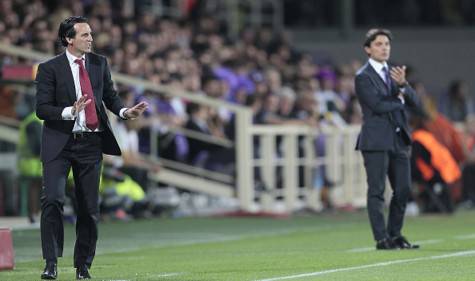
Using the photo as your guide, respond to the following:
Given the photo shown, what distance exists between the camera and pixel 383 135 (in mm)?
13945

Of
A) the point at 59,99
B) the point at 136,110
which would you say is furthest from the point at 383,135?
the point at 59,99

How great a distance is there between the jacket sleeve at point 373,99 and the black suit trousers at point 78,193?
358 centimetres

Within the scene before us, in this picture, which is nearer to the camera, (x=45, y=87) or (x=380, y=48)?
(x=45, y=87)

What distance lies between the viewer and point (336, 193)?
23.6 meters

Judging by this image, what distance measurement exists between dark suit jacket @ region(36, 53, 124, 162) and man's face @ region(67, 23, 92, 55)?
0.11 meters

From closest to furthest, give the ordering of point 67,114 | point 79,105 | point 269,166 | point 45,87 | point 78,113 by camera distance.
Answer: point 79,105 → point 67,114 → point 78,113 → point 45,87 → point 269,166

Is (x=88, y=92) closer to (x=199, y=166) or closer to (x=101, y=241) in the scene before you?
(x=101, y=241)

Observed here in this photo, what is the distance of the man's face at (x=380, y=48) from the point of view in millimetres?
14008

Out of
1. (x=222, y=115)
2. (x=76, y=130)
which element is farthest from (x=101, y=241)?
(x=222, y=115)

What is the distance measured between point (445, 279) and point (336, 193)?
1274cm

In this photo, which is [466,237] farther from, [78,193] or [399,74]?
[78,193]

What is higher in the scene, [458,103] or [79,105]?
[79,105]

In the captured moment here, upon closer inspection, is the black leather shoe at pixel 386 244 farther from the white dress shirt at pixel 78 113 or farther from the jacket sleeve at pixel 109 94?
the white dress shirt at pixel 78 113

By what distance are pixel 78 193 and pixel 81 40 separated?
1.18 m
